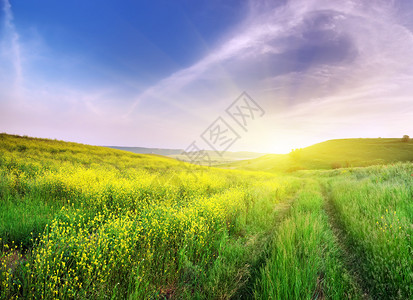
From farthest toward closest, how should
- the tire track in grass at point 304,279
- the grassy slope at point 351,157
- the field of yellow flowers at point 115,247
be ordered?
the grassy slope at point 351,157
the tire track in grass at point 304,279
the field of yellow flowers at point 115,247

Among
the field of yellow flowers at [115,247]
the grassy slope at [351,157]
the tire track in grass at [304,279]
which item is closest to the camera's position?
the field of yellow flowers at [115,247]

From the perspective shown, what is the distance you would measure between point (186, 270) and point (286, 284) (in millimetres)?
1526

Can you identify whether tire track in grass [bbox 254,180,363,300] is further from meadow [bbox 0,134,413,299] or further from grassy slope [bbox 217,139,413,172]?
grassy slope [bbox 217,139,413,172]

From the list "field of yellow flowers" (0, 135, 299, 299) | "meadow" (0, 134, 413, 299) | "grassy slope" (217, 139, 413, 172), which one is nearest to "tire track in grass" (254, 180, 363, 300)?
"meadow" (0, 134, 413, 299)

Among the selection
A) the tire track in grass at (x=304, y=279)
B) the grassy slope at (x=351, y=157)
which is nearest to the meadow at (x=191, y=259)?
the tire track in grass at (x=304, y=279)

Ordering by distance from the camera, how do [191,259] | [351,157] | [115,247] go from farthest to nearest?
1. [351,157]
2. [191,259]
3. [115,247]

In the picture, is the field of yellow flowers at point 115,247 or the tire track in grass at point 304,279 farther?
the tire track in grass at point 304,279

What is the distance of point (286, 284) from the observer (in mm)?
2373

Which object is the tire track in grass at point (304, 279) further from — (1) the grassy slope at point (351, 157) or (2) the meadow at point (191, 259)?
(1) the grassy slope at point (351, 157)

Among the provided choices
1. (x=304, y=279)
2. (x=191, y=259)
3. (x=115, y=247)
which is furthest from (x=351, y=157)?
(x=115, y=247)

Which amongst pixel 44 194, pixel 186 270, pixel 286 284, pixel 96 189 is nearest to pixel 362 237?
pixel 286 284

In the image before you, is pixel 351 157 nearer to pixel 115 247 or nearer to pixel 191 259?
pixel 191 259

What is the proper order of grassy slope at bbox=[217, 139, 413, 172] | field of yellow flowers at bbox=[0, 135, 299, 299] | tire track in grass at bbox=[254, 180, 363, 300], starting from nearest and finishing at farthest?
field of yellow flowers at bbox=[0, 135, 299, 299] → tire track in grass at bbox=[254, 180, 363, 300] → grassy slope at bbox=[217, 139, 413, 172]

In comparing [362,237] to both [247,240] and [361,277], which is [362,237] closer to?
[361,277]
